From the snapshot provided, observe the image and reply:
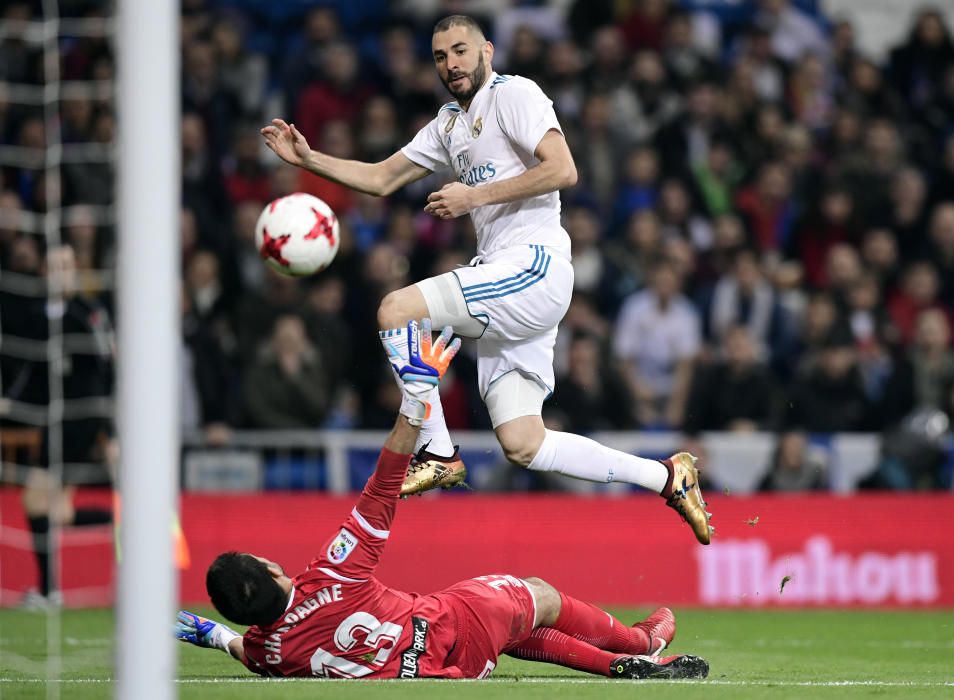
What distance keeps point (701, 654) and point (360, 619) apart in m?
2.73

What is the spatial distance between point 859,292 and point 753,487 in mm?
2206

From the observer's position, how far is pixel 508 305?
708cm

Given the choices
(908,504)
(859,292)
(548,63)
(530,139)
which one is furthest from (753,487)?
(530,139)

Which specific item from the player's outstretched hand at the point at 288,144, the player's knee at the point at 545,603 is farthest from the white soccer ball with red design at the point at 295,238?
the player's knee at the point at 545,603

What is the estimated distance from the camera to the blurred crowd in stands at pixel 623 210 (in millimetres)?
12391

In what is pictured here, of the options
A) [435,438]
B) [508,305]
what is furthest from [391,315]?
[435,438]

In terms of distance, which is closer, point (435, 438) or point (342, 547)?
point (342, 547)

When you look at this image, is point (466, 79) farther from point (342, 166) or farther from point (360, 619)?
point (360, 619)

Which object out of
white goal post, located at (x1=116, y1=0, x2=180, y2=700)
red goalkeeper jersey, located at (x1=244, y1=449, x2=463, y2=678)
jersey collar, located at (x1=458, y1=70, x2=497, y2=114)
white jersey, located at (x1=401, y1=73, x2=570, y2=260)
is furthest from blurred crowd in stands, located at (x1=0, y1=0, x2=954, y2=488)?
white goal post, located at (x1=116, y1=0, x2=180, y2=700)

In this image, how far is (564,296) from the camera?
7.27 m

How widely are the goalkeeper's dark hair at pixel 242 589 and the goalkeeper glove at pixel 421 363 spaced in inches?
34.6

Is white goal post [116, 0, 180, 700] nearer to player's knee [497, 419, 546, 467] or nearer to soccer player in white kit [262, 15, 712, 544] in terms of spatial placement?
soccer player in white kit [262, 15, 712, 544]

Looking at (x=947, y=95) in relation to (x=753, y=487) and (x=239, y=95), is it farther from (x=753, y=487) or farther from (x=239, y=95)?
(x=239, y=95)

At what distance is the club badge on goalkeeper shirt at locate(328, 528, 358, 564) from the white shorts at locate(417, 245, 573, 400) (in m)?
1.11
